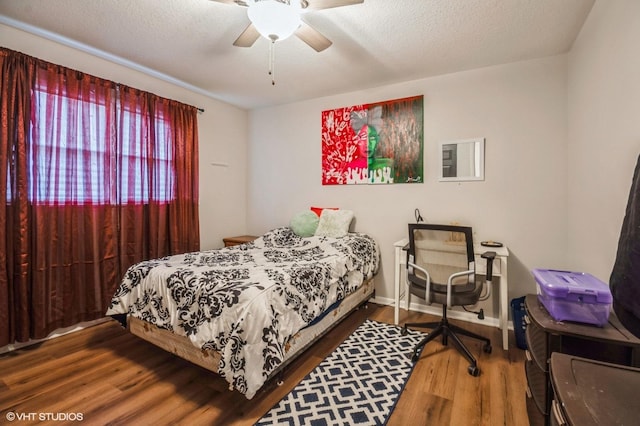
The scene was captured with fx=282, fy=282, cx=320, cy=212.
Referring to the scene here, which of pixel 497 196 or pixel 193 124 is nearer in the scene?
pixel 497 196

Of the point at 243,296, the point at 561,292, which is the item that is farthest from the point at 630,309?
the point at 243,296

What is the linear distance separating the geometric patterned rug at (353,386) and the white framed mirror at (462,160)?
1.64 m

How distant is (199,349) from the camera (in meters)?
1.82

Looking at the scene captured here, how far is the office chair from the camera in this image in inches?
82.0

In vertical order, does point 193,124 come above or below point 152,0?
below

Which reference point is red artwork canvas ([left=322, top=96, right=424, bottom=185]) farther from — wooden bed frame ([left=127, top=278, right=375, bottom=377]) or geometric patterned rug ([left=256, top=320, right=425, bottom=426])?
geometric patterned rug ([left=256, top=320, right=425, bottom=426])

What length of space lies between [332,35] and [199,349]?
2.51 m

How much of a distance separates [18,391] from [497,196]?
13.1ft

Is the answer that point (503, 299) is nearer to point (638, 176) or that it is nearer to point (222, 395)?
point (638, 176)

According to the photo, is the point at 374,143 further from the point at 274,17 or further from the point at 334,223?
the point at 274,17

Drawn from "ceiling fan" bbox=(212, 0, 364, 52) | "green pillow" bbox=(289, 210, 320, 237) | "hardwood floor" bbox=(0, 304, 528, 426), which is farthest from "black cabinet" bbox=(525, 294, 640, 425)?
"green pillow" bbox=(289, 210, 320, 237)

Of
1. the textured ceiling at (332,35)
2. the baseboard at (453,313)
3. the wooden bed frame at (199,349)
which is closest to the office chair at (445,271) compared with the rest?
the baseboard at (453,313)

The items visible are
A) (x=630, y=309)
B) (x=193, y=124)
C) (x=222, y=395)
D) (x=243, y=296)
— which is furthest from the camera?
(x=193, y=124)

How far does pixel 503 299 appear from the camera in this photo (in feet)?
7.63
